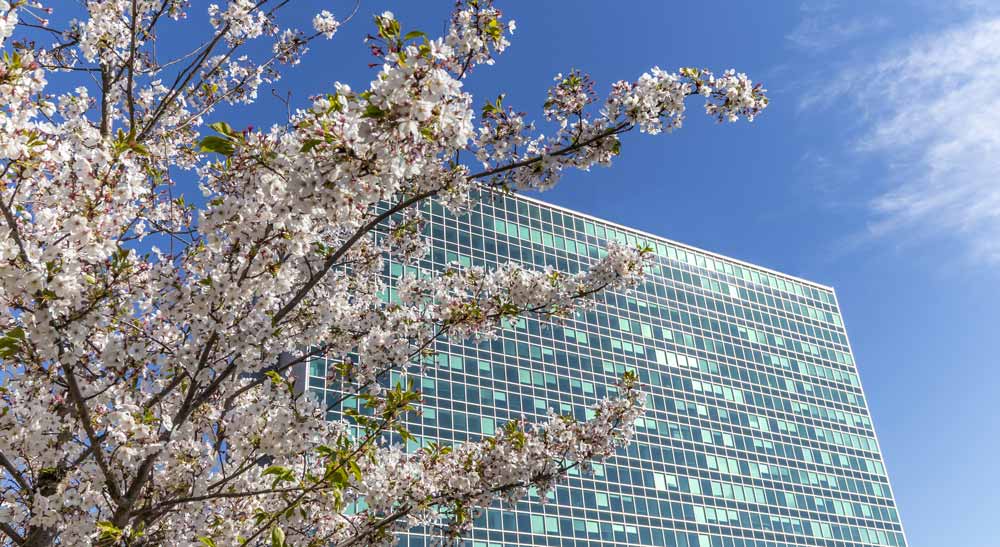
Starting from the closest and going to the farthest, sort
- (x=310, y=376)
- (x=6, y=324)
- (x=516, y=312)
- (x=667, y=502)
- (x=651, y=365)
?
(x=6, y=324), (x=516, y=312), (x=310, y=376), (x=667, y=502), (x=651, y=365)

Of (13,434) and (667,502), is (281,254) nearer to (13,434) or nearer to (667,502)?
(13,434)

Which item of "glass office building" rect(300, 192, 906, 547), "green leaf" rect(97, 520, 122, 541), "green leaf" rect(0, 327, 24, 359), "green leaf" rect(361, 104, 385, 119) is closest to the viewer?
"green leaf" rect(361, 104, 385, 119)

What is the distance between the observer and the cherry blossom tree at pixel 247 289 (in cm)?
553

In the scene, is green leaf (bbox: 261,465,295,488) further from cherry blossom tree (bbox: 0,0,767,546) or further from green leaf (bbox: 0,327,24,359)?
green leaf (bbox: 0,327,24,359)

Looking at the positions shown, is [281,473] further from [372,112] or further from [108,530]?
[372,112]

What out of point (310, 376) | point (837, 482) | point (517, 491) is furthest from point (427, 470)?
point (837, 482)

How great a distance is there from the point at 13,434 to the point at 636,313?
72.6 metres

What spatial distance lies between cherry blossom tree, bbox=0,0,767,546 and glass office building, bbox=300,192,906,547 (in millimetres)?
43462

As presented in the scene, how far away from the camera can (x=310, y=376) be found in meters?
51.7

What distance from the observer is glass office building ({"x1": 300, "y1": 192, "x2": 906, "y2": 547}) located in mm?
60531

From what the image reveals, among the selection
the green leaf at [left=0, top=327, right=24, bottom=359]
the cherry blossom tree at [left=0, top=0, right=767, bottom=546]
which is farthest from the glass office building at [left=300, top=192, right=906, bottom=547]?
the green leaf at [left=0, top=327, right=24, bottom=359]

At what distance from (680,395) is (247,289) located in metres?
71.7

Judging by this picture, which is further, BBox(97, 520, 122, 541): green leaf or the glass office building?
the glass office building

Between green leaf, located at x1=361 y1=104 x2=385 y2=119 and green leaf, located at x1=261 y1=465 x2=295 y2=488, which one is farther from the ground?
green leaf, located at x1=361 y1=104 x2=385 y2=119
